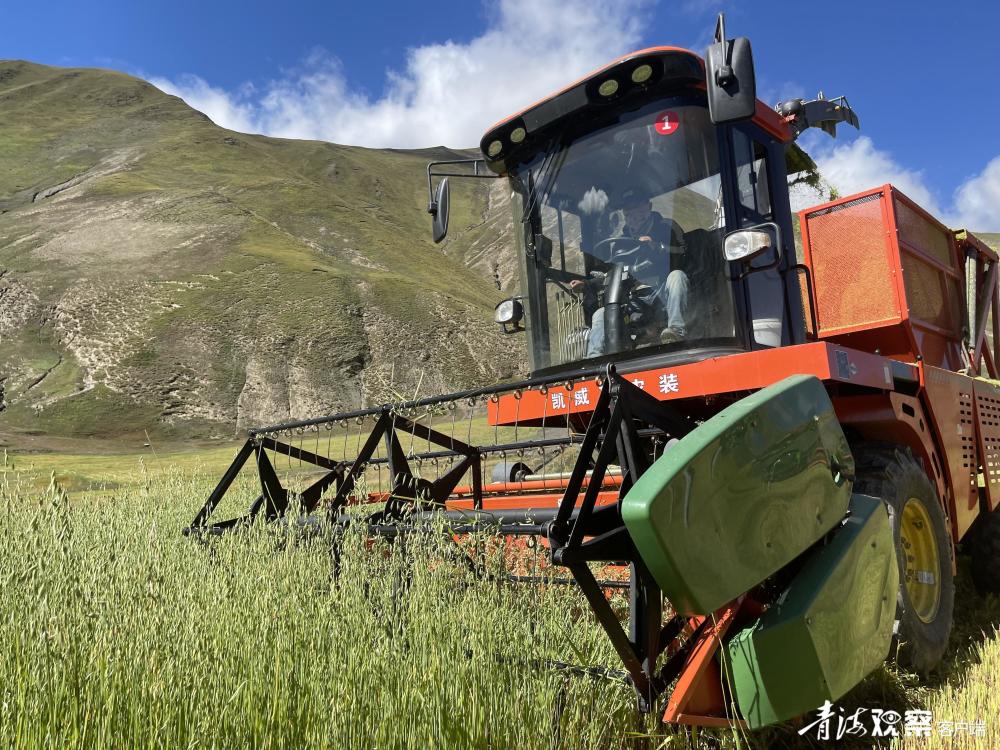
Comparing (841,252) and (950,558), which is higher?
(841,252)

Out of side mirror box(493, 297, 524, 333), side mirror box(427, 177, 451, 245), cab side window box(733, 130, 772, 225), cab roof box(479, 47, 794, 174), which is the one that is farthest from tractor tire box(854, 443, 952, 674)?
side mirror box(427, 177, 451, 245)

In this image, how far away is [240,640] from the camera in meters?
1.95

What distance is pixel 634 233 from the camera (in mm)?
3852

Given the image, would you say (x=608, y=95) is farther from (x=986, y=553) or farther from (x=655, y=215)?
(x=986, y=553)

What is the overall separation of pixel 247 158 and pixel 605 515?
232ft

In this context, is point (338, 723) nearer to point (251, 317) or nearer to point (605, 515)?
point (605, 515)

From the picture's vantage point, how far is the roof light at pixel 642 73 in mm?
3619

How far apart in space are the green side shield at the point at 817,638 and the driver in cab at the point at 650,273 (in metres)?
1.46

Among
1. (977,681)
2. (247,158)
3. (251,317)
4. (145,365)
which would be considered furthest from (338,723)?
(247,158)

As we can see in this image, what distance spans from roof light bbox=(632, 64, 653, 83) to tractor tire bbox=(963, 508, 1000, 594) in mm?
3364

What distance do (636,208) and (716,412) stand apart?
1.12 m

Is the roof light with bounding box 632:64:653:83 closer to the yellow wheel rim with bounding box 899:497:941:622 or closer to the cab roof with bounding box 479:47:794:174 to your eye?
the cab roof with bounding box 479:47:794:174

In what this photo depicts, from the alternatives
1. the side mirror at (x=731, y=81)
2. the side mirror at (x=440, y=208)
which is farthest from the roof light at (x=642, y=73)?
the side mirror at (x=440, y=208)
